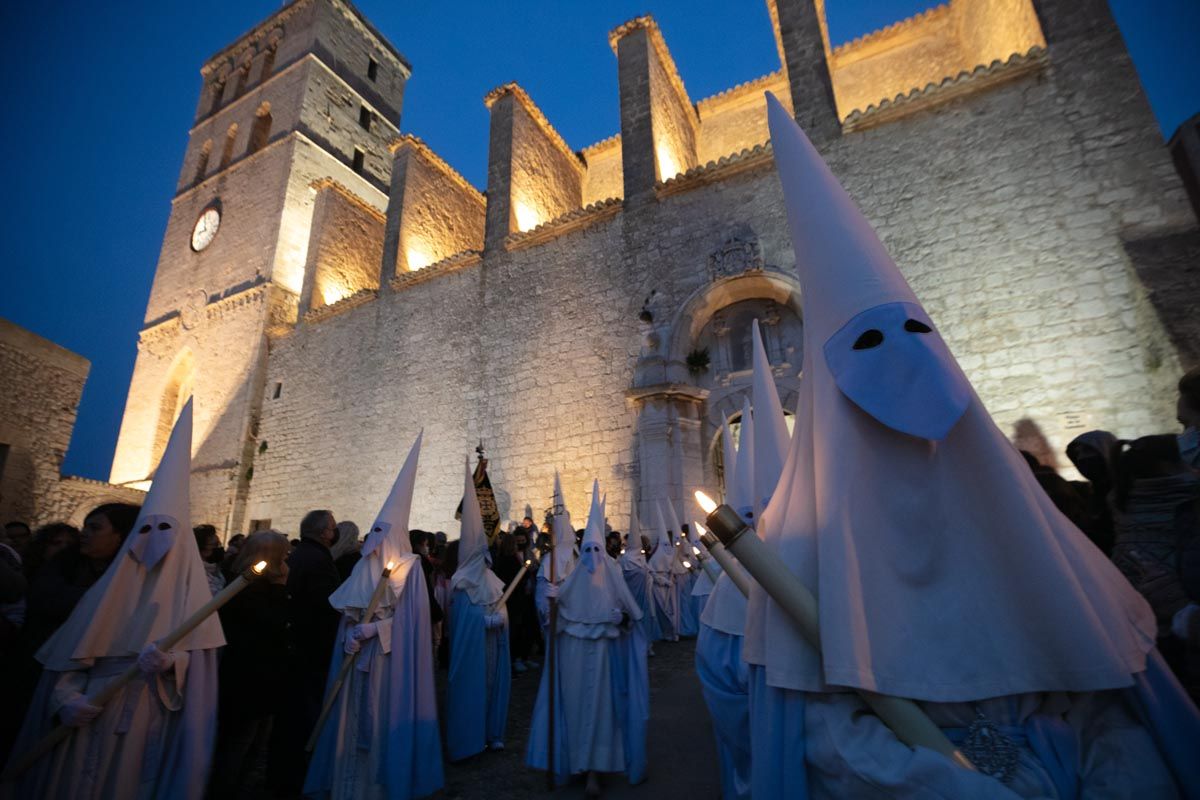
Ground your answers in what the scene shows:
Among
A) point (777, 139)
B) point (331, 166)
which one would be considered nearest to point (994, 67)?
point (777, 139)

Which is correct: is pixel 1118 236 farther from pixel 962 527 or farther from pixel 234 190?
pixel 234 190

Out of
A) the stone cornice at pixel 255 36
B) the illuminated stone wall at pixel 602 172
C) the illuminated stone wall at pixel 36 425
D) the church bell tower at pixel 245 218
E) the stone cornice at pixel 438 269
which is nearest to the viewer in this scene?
the illuminated stone wall at pixel 36 425

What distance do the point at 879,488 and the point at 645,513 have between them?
756 centimetres

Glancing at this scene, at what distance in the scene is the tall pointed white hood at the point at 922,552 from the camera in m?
0.97

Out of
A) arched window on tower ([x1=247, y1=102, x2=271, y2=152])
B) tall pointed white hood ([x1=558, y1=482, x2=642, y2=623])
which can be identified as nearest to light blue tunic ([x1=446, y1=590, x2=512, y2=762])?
tall pointed white hood ([x1=558, y1=482, x2=642, y2=623])

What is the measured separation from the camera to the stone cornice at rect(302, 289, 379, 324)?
1308 centimetres

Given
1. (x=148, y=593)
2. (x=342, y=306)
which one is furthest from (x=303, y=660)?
(x=342, y=306)

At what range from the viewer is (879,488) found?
3.59ft

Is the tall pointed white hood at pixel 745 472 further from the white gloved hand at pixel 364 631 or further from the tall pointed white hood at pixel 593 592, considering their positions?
the white gloved hand at pixel 364 631

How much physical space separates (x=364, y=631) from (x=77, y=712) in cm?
125

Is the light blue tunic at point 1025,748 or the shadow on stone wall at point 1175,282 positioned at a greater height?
the shadow on stone wall at point 1175,282

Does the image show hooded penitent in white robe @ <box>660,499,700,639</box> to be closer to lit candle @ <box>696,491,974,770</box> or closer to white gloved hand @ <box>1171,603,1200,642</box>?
white gloved hand @ <box>1171,603,1200,642</box>

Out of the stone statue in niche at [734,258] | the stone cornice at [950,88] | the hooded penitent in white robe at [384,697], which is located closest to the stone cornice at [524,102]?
the stone statue in niche at [734,258]

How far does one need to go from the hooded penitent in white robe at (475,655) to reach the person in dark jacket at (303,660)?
3.13ft
